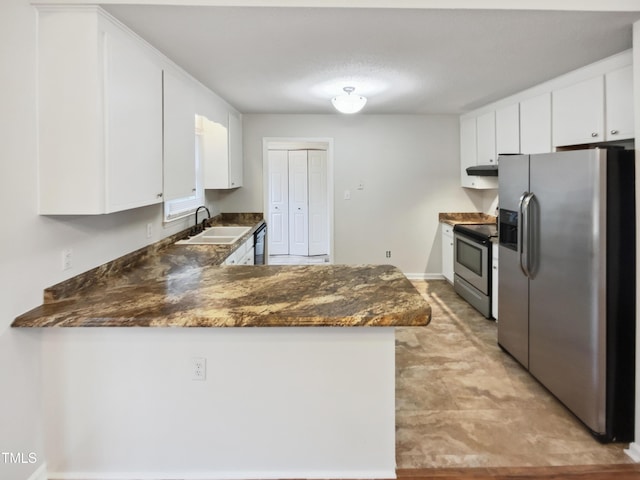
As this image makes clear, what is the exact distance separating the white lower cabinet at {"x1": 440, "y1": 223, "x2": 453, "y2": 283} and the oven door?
26 cm

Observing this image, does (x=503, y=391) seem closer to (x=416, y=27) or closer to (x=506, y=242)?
(x=506, y=242)

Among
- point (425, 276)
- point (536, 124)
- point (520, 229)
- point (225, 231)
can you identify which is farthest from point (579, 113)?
point (225, 231)

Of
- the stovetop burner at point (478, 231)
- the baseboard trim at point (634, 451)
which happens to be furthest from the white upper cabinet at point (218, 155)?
the baseboard trim at point (634, 451)

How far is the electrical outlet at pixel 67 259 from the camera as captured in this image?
81.4 inches

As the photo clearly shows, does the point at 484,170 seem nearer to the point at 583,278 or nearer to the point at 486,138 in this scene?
the point at 486,138

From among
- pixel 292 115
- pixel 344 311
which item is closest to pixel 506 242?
pixel 344 311

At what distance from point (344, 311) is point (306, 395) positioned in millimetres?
454

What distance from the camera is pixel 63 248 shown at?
6.78ft

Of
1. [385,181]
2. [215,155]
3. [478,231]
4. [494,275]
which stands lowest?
[494,275]

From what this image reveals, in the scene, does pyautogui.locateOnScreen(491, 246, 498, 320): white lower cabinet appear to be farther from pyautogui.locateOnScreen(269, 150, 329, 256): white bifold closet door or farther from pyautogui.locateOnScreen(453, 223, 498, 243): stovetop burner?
pyautogui.locateOnScreen(269, 150, 329, 256): white bifold closet door

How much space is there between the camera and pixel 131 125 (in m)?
2.20

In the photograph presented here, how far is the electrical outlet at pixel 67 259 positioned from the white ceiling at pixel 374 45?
1.18 metres

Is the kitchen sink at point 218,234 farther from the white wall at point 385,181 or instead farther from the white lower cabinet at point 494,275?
the white lower cabinet at point 494,275

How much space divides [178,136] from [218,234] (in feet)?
5.84
